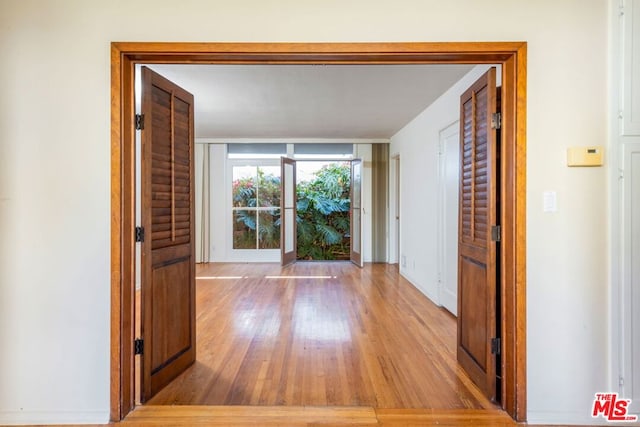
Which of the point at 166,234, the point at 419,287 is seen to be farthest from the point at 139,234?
the point at 419,287

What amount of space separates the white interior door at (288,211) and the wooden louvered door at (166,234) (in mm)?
4042

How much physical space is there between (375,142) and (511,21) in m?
5.08

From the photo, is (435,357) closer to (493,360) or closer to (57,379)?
(493,360)

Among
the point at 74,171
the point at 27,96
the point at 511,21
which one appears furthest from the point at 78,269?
the point at 511,21

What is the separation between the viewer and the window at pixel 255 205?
7.18 m

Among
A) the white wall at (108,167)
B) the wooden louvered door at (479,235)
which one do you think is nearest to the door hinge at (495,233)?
the wooden louvered door at (479,235)

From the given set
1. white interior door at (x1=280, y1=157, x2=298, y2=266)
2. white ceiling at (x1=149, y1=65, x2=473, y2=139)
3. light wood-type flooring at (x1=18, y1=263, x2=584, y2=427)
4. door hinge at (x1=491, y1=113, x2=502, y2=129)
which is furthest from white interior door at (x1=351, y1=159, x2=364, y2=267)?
door hinge at (x1=491, y1=113, x2=502, y2=129)

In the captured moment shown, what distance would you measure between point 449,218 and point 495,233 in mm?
1769

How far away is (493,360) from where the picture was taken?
2.09m

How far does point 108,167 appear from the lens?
1.93 meters

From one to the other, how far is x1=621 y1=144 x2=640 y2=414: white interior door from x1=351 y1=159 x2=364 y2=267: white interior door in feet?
15.8

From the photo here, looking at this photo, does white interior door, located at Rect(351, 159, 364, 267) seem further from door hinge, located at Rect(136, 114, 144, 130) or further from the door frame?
door hinge, located at Rect(136, 114, 144, 130)

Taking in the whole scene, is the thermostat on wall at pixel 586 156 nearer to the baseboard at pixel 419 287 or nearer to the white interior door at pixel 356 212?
the baseboard at pixel 419 287

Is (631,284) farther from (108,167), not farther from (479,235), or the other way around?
(108,167)
